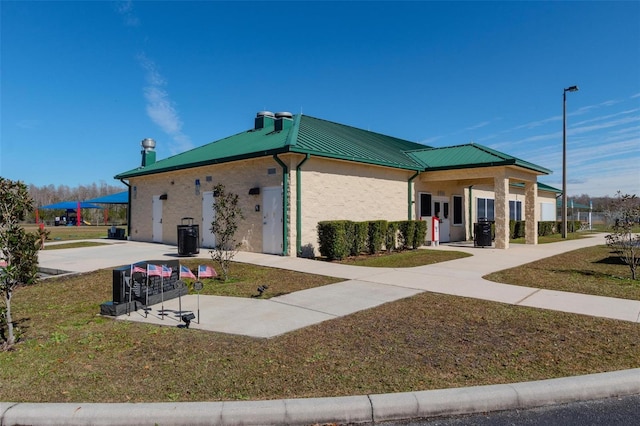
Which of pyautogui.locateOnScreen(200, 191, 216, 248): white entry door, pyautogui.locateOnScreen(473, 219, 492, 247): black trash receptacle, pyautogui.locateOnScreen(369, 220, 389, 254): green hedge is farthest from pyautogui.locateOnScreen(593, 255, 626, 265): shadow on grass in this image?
pyautogui.locateOnScreen(200, 191, 216, 248): white entry door

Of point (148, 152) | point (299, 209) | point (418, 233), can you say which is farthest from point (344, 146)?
point (148, 152)

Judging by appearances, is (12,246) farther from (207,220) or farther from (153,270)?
(207,220)

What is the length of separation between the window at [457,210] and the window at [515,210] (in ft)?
21.0

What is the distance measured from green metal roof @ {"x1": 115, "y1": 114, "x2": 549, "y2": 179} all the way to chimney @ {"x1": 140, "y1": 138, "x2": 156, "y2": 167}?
1502 mm

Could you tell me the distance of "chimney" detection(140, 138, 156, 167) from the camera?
867 inches

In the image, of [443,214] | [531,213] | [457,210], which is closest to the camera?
[531,213]

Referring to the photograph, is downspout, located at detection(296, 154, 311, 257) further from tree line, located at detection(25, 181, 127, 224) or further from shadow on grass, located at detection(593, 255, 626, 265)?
tree line, located at detection(25, 181, 127, 224)

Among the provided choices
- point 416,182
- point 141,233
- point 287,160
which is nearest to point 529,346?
point 287,160

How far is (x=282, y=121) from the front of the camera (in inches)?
656

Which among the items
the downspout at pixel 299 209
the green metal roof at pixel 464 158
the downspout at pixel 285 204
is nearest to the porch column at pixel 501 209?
the green metal roof at pixel 464 158

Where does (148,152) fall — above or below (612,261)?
above

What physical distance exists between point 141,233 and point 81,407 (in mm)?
18524

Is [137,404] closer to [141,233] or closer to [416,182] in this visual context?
[416,182]

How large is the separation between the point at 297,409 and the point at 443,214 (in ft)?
58.3
